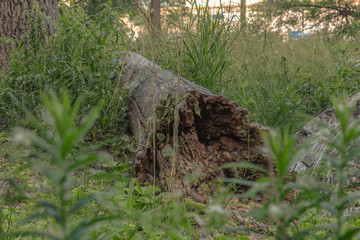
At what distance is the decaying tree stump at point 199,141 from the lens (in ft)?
Answer: 9.14

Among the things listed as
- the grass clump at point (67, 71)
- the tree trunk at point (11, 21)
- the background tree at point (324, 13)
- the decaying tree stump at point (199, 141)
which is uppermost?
the background tree at point (324, 13)

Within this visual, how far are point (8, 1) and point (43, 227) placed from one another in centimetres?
383

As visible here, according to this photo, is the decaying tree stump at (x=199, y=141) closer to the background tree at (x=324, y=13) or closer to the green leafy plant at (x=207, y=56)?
the green leafy plant at (x=207, y=56)

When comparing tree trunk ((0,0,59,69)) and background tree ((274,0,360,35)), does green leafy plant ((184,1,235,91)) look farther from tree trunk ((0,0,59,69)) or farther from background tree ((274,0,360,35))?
background tree ((274,0,360,35))

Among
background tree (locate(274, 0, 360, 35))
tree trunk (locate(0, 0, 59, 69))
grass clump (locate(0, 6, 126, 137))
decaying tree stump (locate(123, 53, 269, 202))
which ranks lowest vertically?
decaying tree stump (locate(123, 53, 269, 202))

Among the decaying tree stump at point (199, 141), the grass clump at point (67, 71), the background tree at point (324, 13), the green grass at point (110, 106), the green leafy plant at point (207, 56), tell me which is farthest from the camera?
the background tree at point (324, 13)

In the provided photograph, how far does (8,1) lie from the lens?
15.1ft

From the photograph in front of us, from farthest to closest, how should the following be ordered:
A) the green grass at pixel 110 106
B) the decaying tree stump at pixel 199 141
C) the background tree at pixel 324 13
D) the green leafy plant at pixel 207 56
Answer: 1. the background tree at pixel 324 13
2. the green leafy plant at pixel 207 56
3. the decaying tree stump at pixel 199 141
4. the green grass at pixel 110 106

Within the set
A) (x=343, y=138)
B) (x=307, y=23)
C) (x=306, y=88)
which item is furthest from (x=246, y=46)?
(x=307, y=23)

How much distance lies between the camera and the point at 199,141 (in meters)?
3.17

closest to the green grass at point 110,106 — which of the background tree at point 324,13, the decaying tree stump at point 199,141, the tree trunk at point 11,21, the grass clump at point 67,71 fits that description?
the grass clump at point 67,71

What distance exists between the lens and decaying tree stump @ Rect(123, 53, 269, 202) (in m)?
2.79

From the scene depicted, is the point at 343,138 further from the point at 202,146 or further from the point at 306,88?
the point at 306,88

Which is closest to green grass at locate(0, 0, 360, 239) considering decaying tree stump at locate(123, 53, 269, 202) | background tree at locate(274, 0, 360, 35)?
decaying tree stump at locate(123, 53, 269, 202)
